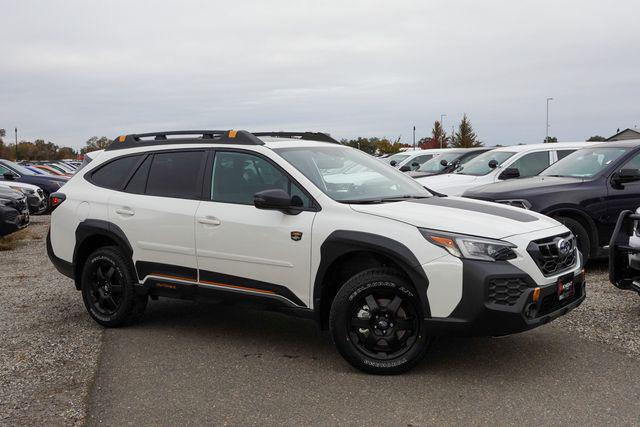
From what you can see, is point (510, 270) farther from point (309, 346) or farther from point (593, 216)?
point (593, 216)

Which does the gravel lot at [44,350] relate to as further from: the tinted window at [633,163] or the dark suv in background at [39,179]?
the dark suv in background at [39,179]

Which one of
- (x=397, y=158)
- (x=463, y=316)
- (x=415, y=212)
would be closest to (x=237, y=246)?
(x=415, y=212)

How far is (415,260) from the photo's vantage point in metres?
4.55

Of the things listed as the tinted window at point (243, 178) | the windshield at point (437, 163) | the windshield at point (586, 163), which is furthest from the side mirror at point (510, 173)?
the tinted window at point (243, 178)

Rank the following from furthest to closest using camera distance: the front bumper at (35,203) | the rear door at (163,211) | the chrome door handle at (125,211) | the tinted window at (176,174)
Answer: the front bumper at (35,203) < the chrome door handle at (125,211) < the tinted window at (176,174) < the rear door at (163,211)

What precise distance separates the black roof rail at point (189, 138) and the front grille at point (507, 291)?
2.28 metres

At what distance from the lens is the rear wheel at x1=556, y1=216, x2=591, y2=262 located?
8156 millimetres

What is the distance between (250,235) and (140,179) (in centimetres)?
155

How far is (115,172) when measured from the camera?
6.46 meters

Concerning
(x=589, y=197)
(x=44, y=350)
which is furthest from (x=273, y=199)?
(x=589, y=197)

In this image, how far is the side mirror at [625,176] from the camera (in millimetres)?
8195

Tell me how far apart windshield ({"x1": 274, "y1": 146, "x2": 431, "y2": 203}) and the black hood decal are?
0.24m

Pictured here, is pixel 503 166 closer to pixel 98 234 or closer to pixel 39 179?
pixel 98 234

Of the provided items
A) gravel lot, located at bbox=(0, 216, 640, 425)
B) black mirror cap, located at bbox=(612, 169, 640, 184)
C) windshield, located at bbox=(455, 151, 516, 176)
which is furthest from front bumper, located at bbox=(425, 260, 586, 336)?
windshield, located at bbox=(455, 151, 516, 176)
